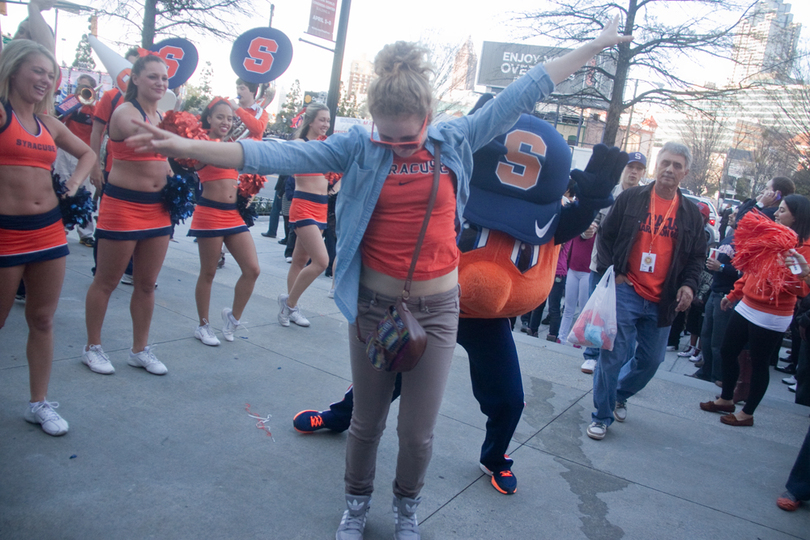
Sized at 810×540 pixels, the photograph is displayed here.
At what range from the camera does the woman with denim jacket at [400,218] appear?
7.04ft

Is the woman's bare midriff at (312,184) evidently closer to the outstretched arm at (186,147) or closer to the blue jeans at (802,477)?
the outstretched arm at (186,147)

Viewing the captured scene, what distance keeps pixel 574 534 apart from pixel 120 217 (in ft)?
10.2

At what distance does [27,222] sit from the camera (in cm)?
287

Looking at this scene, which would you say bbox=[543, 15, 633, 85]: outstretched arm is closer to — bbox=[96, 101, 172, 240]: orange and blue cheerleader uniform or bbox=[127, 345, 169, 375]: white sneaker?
bbox=[96, 101, 172, 240]: orange and blue cheerleader uniform

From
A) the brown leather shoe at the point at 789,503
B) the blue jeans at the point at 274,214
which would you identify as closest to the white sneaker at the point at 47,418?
the brown leather shoe at the point at 789,503

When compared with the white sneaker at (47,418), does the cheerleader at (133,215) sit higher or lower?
higher

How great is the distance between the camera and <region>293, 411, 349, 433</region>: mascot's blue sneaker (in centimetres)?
336

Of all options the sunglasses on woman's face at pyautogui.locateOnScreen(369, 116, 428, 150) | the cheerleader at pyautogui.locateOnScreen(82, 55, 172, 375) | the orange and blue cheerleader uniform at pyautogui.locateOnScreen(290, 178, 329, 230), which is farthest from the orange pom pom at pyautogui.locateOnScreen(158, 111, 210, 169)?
the sunglasses on woman's face at pyautogui.locateOnScreen(369, 116, 428, 150)

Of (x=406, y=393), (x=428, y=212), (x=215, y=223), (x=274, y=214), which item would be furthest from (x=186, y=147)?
(x=274, y=214)

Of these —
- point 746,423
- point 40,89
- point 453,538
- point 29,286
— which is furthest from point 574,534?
point 40,89

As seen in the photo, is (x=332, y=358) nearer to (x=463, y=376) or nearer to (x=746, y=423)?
(x=463, y=376)

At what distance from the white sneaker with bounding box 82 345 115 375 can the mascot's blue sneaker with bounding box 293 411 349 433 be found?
1.36 m

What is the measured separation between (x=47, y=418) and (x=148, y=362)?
941mm

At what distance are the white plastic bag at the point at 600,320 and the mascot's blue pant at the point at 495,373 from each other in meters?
1.03
